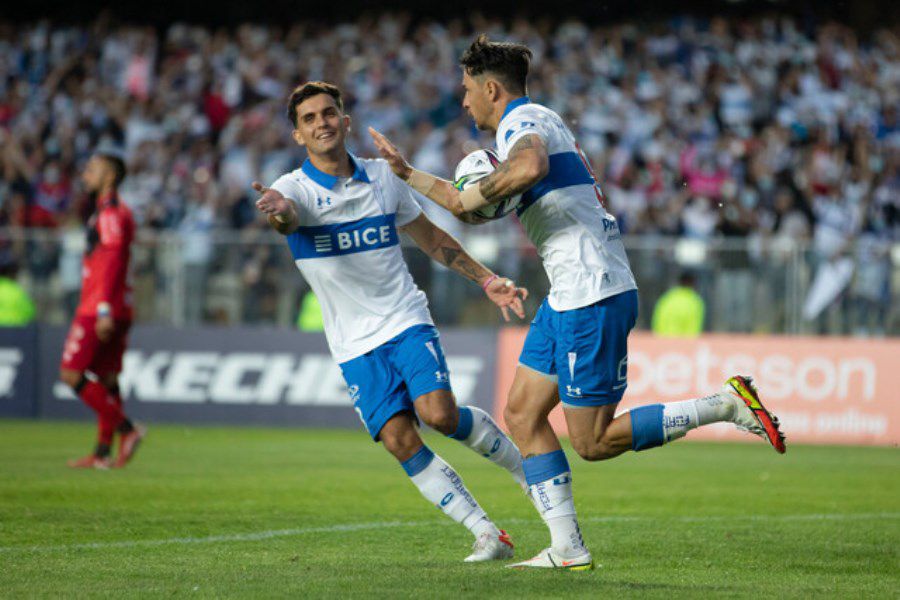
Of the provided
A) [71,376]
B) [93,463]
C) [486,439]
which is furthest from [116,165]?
[486,439]

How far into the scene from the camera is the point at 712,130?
22672 millimetres

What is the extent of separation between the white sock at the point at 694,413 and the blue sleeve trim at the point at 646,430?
0.03 meters

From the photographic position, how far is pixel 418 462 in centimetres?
734

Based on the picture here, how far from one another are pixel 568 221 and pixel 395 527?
268cm

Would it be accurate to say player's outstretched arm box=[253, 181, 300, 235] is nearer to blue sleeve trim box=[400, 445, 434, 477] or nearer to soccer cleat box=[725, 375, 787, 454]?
blue sleeve trim box=[400, 445, 434, 477]

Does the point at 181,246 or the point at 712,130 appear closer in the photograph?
the point at 181,246

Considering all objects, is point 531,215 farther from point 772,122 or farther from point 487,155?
point 772,122

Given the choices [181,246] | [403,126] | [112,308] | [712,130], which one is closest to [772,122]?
[712,130]

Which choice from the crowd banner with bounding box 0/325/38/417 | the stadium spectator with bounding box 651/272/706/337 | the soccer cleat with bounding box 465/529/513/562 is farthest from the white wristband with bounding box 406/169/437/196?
the crowd banner with bounding box 0/325/38/417

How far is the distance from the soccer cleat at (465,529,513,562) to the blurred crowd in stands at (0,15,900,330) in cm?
1203

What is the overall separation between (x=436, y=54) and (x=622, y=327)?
19286 mm

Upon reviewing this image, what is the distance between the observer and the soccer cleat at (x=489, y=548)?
7.22 metres

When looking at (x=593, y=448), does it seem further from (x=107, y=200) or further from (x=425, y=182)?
(x=107, y=200)

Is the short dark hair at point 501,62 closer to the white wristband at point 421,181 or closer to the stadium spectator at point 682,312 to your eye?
the white wristband at point 421,181
